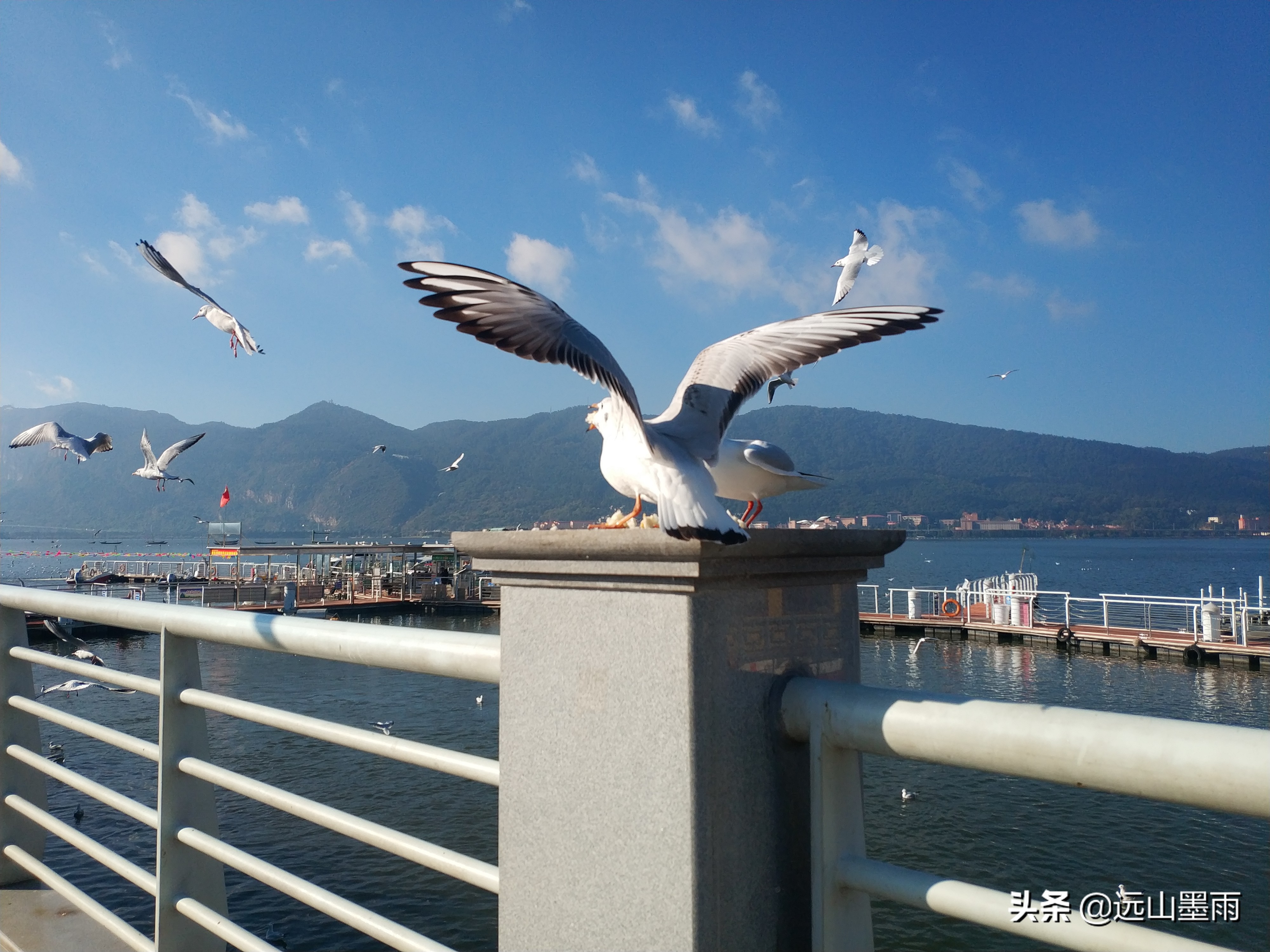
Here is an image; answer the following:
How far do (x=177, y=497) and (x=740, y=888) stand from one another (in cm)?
20418

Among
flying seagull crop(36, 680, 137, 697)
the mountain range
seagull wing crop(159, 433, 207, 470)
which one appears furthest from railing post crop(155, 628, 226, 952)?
the mountain range

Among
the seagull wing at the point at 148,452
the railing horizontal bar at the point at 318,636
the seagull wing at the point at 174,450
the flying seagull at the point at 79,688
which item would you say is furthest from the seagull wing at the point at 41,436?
the railing horizontal bar at the point at 318,636

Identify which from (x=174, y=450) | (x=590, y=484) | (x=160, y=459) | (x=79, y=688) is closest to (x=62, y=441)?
(x=174, y=450)

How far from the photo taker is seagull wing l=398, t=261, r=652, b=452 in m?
1.80

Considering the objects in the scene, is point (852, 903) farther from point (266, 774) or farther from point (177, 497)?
point (177, 497)

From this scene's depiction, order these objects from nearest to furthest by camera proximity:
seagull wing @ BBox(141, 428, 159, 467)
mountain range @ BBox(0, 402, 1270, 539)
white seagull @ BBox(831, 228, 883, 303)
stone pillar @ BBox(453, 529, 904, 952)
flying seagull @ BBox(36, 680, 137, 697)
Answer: stone pillar @ BBox(453, 529, 904, 952)
white seagull @ BBox(831, 228, 883, 303)
flying seagull @ BBox(36, 680, 137, 697)
seagull wing @ BBox(141, 428, 159, 467)
mountain range @ BBox(0, 402, 1270, 539)

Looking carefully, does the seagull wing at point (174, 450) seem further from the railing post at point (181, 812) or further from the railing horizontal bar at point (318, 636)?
the railing post at point (181, 812)

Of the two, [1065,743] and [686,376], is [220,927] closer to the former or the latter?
[686,376]

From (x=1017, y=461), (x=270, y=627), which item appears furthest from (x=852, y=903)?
(x=1017, y=461)

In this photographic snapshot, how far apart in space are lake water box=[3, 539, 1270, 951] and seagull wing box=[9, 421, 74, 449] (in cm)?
529

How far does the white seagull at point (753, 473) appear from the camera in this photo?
95.0 inches

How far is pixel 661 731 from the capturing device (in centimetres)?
136

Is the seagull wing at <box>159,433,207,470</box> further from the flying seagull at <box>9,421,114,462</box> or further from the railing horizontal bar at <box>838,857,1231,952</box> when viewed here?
the railing horizontal bar at <box>838,857,1231,952</box>

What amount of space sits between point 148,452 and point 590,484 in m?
103
